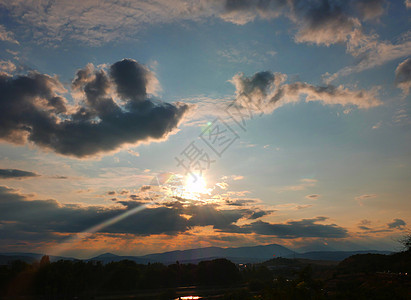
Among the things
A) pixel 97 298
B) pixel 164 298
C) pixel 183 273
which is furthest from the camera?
pixel 183 273

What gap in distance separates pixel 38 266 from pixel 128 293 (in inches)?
1624

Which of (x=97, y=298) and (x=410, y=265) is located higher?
(x=410, y=265)

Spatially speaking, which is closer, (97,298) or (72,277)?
(97,298)

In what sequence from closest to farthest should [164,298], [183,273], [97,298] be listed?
[164,298], [97,298], [183,273]

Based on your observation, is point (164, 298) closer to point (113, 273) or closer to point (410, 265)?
point (113, 273)

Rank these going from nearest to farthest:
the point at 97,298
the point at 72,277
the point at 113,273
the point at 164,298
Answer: the point at 164,298 → the point at 97,298 → the point at 72,277 → the point at 113,273

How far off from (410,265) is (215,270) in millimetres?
83514

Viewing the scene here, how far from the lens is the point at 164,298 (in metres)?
88.9

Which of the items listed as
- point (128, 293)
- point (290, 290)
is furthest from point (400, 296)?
point (128, 293)

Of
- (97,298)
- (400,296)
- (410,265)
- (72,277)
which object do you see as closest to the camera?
(400,296)

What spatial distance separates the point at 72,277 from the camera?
109 meters

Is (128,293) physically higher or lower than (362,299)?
lower

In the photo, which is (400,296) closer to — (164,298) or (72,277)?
(164,298)

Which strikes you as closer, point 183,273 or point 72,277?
point 72,277
